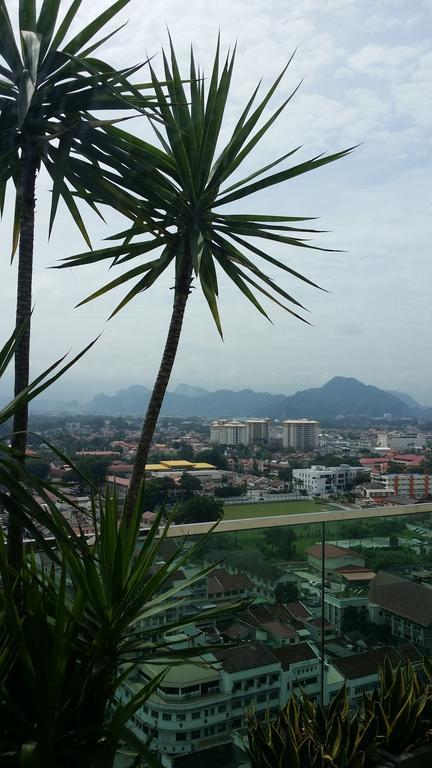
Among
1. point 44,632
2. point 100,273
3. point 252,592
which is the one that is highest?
point 100,273

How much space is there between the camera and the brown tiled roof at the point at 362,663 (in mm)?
2557

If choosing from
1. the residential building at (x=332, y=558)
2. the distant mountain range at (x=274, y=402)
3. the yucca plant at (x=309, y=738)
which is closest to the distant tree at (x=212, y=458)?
the distant mountain range at (x=274, y=402)

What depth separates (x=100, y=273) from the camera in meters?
3.08

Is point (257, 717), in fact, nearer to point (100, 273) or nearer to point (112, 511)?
point (112, 511)

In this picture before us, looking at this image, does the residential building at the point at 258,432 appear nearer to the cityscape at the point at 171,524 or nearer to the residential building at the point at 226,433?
the residential building at the point at 226,433

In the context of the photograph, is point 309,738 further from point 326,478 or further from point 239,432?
point 239,432

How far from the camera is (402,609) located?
284cm

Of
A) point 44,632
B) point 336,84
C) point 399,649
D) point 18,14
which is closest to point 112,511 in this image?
point 44,632

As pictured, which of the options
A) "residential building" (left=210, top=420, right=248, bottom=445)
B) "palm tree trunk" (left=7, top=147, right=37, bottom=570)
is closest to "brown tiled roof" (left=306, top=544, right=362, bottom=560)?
"palm tree trunk" (left=7, top=147, right=37, bottom=570)

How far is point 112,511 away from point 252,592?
2.85ft

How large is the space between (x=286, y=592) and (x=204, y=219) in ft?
5.90

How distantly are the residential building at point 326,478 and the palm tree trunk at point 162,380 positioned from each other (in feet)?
85.8

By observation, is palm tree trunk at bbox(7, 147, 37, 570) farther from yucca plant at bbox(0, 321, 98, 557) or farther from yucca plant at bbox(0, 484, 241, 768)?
yucca plant at bbox(0, 484, 241, 768)

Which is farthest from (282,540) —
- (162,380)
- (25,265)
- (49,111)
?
(49,111)
